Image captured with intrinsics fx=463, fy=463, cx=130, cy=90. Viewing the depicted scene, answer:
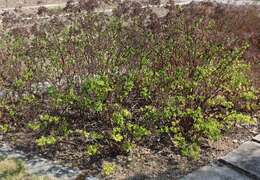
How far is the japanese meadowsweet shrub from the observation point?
15.9 feet

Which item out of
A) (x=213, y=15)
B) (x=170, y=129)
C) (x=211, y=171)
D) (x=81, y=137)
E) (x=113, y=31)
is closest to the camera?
(x=211, y=171)

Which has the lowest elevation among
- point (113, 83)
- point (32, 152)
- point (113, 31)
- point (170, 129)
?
point (32, 152)

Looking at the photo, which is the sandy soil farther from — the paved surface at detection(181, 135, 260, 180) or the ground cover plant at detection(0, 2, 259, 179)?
the paved surface at detection(181, 135, 260, 180)

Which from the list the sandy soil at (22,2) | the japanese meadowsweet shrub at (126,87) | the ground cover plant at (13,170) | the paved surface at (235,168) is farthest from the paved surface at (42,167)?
the sandy soil at (22,2)

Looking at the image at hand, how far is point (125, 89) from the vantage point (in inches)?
199

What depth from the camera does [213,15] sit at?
8664mm

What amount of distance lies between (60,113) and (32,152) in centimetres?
61

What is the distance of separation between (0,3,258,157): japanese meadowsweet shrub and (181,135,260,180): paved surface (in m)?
0.24

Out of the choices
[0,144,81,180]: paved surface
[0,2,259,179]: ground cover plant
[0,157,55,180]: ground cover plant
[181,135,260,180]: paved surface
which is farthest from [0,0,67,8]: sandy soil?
[181,135,260,180]: paved surface

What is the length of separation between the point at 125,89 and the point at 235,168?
143 centimetres

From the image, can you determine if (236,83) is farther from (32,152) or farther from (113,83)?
(32,152)

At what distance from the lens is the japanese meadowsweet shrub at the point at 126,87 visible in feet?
15.9

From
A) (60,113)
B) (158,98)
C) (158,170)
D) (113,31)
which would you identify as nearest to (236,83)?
(158,98)

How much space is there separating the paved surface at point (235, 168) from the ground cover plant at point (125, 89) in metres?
0.22
